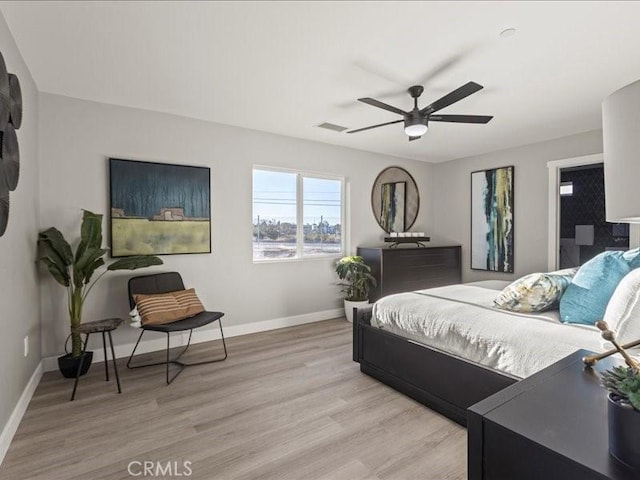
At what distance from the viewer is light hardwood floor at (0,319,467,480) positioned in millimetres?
1783

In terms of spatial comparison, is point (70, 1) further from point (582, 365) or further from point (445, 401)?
point (445, 401)

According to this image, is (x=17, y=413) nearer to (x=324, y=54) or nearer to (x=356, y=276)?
(x=324, y=54)

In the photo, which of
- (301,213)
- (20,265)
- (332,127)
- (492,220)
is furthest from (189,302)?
(492,220)

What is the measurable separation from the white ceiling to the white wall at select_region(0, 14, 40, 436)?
0.68 ft

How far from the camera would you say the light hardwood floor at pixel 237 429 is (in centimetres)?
178

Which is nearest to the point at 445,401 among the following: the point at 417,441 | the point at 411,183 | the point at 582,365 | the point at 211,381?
the point at 417,441

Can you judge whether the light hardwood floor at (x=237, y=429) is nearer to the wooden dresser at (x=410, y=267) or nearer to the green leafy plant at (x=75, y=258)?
the green leafy plant at (x=75, y=258)

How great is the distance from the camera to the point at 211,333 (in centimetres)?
385

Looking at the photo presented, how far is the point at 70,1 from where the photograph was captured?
1882 mm

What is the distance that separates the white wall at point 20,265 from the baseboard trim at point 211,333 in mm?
490

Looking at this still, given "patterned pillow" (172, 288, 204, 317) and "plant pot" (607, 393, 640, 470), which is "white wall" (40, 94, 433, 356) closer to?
"patterned pillow" (172, 288, 204, 317)

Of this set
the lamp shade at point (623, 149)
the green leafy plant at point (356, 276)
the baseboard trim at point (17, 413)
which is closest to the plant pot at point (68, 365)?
the baseboard trim at point (17, 413)

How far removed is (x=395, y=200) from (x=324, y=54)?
3.42 metres

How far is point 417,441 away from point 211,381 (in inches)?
66.9
